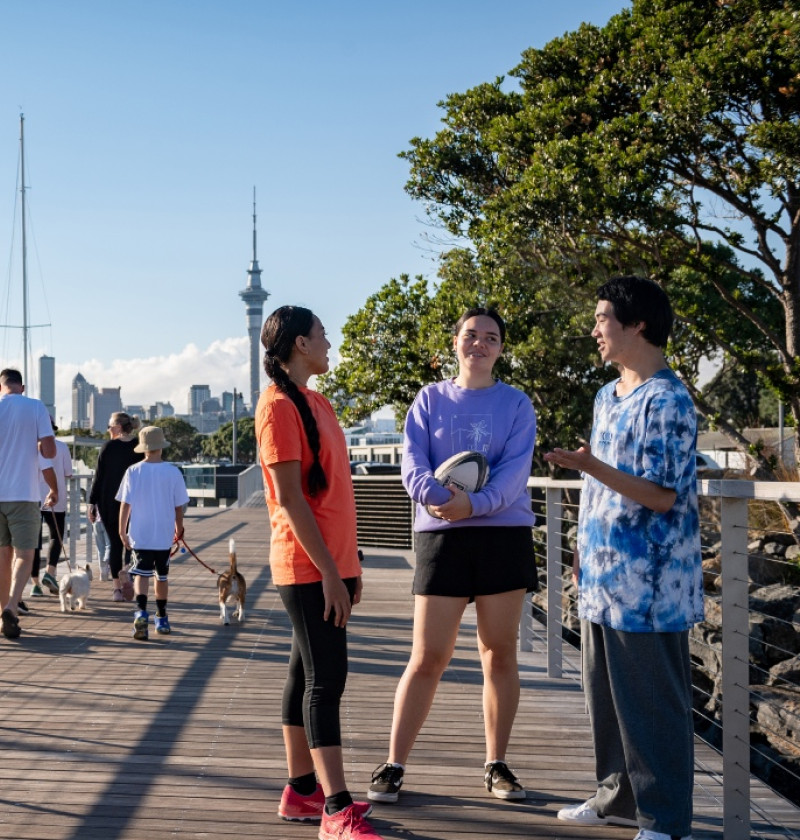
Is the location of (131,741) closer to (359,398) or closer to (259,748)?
(259,748)

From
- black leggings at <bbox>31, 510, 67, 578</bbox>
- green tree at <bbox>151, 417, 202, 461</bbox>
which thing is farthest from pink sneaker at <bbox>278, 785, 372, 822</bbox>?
green tree at <bbox>151, 417, 202, 461</bbox>

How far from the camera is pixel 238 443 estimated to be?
119625 millimetres

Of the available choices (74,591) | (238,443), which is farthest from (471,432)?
(238,443)

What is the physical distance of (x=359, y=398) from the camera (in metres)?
22.1

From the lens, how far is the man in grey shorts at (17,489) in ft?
23.9

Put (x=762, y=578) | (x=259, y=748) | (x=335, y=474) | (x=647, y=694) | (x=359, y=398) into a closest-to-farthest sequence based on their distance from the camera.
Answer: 1. (x=647, y=694)
2. (x=335, y=474)
3. (x=259, y=748)
4. (x=762, y=578)
5. (x=359, y=398)

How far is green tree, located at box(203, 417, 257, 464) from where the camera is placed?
11838cm

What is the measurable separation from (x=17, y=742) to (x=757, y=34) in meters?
12.0

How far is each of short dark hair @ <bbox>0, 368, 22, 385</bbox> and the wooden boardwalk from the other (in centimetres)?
168

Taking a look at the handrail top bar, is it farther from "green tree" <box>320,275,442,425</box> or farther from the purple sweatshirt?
"green tree" <box>320,275,442,425</box>

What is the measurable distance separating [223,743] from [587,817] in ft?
5.49

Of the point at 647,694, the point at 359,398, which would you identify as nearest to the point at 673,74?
the point at 359,398

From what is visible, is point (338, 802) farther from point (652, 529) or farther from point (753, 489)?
point (753, 489)

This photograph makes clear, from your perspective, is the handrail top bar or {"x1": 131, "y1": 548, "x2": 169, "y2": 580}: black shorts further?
{"x1": 131, "y1": 548, "x2": 169, "y2": 580}: black shorts
